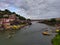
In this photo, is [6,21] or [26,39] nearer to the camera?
[26,39]

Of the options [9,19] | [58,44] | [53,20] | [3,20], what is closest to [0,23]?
[3,20]

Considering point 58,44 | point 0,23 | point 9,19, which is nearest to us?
point 58,44

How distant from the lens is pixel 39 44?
1589 centimetres

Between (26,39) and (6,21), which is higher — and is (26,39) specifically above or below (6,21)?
below

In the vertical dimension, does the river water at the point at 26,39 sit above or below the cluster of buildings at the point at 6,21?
below

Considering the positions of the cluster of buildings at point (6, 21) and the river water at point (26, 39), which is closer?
the river water at point (26, 39)

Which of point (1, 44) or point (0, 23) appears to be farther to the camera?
point (0, 23)

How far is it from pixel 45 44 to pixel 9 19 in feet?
94.1

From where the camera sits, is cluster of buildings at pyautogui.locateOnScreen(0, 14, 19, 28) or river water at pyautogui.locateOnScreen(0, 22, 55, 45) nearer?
river water at pyautogui.locateOnScreen(0, 22, 55, 45)

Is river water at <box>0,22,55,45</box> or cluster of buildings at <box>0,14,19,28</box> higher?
cluster of buildings at <box>0,14,19,28</box>

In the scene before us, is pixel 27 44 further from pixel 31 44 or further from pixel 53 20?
pixel 53 20

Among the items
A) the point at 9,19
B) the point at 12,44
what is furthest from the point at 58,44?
the point at 9,19

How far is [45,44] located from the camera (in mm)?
15844

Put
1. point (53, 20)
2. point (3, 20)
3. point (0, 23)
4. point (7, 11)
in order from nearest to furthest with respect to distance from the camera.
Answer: point (0, 23) < point (3, 20) < point (7, 11) < point (53, 20)
